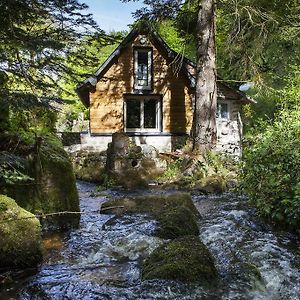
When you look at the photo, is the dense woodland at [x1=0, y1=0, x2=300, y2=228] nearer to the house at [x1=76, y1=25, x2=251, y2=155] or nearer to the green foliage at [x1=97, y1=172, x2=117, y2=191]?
the green foliage at [x1=97, y1=172, x2=117, y2=191]

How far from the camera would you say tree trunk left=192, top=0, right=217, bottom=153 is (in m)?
14.9

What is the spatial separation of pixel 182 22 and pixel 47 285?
53.1 ft

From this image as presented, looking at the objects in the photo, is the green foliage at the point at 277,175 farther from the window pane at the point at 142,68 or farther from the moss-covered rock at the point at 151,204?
the window pane at the point at 142,68

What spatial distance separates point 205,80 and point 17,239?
460 inches

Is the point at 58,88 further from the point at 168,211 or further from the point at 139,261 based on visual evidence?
the point at 168,211

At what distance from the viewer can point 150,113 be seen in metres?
20.8

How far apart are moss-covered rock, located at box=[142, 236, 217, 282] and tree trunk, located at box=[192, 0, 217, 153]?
396 inches

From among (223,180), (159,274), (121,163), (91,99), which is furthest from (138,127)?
(159,274)

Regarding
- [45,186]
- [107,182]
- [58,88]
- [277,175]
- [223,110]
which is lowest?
[107,182]

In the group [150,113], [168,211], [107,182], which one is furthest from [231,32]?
[168,211]

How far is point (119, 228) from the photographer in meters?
6.68

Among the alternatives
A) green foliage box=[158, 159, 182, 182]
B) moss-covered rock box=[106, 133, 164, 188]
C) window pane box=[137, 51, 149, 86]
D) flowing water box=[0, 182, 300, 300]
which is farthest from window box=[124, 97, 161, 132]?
flowing water box=[0, 182, 300, 300]

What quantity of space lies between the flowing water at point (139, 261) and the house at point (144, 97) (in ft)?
41.0

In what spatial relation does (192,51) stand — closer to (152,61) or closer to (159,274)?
(152,61)
